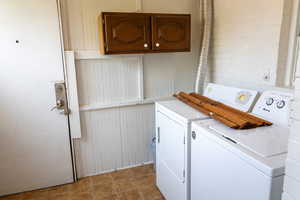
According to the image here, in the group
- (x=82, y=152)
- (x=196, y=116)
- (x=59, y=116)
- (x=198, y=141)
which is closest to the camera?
(x=198, y=141)

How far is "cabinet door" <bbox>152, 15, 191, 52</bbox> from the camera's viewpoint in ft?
7.43

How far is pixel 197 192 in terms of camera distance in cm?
169

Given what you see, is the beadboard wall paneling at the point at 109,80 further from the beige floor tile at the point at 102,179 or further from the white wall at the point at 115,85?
the beige floor tile at the point at 102,179

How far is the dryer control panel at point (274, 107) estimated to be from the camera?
1.58m

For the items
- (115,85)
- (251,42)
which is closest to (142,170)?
(115,85)

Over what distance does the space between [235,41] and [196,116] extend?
3.29 ft

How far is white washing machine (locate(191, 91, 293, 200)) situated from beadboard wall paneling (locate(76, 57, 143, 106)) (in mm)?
1207

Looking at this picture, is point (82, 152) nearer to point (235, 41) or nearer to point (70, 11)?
point (70, 11)

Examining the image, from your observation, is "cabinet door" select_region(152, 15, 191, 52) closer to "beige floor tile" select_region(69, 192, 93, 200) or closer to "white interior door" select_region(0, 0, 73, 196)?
"white interior door" select_region(0, 0, 73, 196)

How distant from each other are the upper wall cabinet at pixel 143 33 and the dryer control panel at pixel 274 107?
987 mm

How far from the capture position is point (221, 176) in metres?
1.37

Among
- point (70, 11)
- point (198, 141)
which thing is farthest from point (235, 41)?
point (70, 11)

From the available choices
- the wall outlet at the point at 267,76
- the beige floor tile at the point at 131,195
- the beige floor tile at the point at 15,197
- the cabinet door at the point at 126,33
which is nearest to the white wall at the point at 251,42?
the wall outlet at the point at 267,76

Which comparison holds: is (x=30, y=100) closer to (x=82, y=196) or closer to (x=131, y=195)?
(x=82, y=196)
